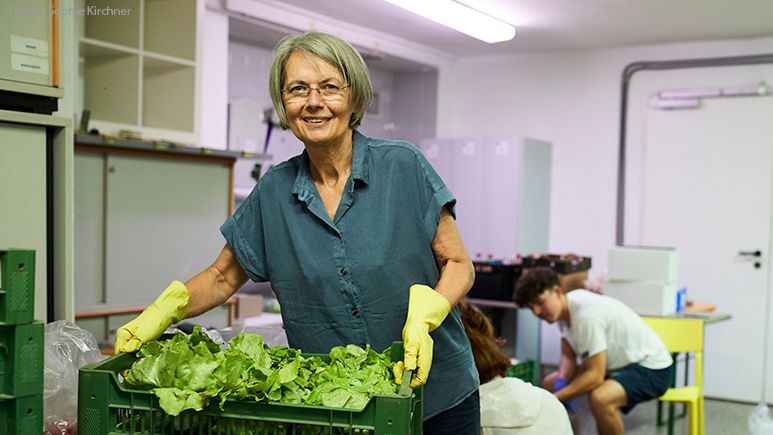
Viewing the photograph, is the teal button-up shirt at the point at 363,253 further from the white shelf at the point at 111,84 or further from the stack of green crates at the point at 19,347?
the white shelf at the point at 111,84

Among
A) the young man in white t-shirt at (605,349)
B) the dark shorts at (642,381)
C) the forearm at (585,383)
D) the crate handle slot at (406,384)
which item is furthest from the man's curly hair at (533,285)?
the crate handle slot at (406,384)

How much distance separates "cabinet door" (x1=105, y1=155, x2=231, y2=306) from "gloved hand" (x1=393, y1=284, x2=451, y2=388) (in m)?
2.18

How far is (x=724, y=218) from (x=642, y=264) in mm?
1513

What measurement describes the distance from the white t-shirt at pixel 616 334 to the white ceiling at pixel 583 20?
1982 millimetres

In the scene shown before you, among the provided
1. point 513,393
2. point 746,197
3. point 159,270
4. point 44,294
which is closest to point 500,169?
point 746,197

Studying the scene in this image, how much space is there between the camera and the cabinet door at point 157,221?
3.29 meters

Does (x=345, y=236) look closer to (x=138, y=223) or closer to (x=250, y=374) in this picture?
(x=250, y=374)

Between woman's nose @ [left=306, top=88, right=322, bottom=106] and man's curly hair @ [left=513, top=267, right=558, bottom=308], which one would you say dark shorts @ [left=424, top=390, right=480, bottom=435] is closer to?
woman's nose @ [left=306, top=88, right=322, bottom=106]

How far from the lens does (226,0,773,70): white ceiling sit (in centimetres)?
493

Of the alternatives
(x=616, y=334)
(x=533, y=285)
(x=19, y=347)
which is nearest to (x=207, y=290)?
(x=19, y=347)

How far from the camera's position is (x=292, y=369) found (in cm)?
127

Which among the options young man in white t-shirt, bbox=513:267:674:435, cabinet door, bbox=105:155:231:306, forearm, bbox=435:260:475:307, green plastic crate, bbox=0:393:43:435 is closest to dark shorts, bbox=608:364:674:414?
young man in white t-shirt, bbox=513:267:674:435

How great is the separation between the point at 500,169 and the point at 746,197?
181cm

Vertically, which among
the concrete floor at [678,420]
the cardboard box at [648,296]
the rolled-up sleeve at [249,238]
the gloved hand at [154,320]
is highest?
the rolled-up sleeve at [249,238]
